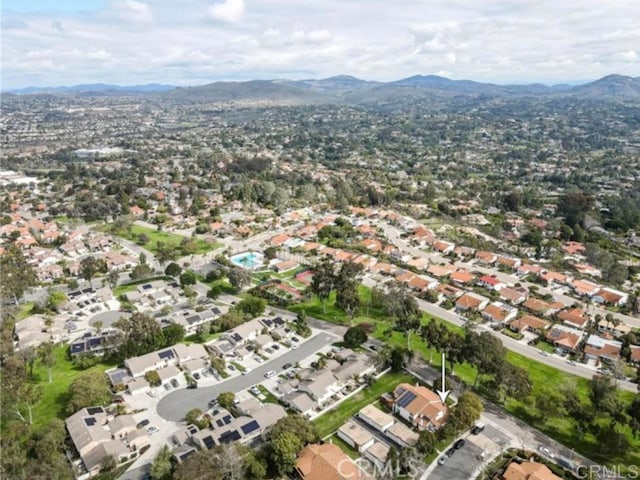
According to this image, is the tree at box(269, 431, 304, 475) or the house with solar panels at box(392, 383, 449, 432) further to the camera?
the house with solar panels at box(392, 383, 449, 432)

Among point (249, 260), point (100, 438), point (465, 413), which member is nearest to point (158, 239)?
point (249, 260)

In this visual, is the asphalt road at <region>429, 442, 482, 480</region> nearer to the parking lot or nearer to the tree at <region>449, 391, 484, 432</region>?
the parking lot

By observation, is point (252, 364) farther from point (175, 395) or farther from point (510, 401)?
point (510, 401)

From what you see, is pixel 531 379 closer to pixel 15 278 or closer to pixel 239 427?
pixel 239 427

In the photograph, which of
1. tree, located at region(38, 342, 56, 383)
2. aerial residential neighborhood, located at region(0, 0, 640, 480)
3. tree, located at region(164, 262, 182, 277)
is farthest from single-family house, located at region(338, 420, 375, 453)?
tree, located at region(164, 262, 182, 277)

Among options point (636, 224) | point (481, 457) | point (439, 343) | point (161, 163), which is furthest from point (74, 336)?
point (161, 163)

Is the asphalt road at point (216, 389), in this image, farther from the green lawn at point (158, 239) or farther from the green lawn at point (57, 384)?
the green lawn at point (158, 239)
